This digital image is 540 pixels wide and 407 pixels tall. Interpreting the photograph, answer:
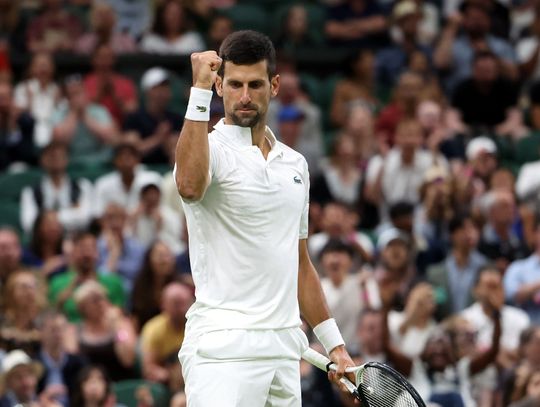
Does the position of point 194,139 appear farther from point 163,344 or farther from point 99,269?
point 99,269

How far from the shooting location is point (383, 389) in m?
5.91

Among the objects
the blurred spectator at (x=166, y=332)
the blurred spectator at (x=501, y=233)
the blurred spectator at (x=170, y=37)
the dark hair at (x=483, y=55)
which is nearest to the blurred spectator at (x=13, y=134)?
the blurred spectator at (x=170, y=37)

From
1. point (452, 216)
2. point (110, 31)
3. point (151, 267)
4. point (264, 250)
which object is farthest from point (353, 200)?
point (264, 250)

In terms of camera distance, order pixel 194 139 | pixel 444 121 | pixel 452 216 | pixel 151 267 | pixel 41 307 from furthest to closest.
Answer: pixel 444 121
pixel 452 216
pixel 151 267
pixel 41 307
pixel 194 139

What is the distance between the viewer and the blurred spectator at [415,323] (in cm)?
1083

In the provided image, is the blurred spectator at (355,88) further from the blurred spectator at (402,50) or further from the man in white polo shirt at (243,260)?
the man in white polo shirt at (243,260)

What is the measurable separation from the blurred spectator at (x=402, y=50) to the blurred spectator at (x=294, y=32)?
79 centimetres

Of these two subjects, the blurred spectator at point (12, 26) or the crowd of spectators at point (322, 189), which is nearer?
the crowd of spectators at point (322, 189)

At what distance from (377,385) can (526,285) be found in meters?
5.73

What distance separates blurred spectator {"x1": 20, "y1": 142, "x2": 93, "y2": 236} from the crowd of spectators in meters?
0.02

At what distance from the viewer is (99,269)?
1161 cm

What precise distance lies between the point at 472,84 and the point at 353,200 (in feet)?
7.98

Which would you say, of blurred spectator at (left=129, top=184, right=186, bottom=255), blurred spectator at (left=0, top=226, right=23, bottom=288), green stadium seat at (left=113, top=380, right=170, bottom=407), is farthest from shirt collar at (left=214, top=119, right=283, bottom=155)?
blurred spectator at (left=129, top=184, right=186, bottom=255)

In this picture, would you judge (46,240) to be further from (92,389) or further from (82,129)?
(92,389)
